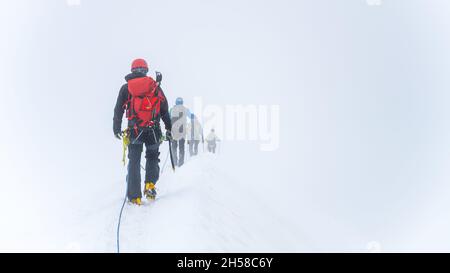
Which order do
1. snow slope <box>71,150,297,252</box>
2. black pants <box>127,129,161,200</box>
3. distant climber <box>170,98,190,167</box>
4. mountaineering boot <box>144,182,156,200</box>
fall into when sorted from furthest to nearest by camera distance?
distant climber <box>170,98,190,167</box> → mountaineering boot <box>144,182,156,200</box> → black pants <box>127,129,161,200</box> → snow slope <box>71,150,297,252</box>

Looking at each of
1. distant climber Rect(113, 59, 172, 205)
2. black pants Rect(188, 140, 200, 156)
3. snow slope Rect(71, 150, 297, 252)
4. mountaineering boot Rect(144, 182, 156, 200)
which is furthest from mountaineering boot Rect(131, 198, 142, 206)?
black pants Rect(188, 140, 200, 156)

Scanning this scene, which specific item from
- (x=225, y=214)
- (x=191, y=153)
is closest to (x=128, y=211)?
(x=225, y=214)

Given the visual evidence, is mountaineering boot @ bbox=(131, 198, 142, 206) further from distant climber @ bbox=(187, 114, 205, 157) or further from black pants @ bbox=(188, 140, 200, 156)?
black pants @ bbox=(188, 140, 200, 156)

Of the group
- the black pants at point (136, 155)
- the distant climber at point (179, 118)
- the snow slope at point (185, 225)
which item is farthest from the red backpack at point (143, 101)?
the distant climber at point (179, 118)

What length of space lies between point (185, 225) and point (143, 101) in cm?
304

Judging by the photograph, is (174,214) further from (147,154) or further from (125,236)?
(147,154)

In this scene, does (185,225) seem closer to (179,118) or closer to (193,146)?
(179,118)

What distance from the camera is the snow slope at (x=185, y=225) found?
21.4 ft

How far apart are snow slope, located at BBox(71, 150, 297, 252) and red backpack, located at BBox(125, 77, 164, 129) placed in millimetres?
1716

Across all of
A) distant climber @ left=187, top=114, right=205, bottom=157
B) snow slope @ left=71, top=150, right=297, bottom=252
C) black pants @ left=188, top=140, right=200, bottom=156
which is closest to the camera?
snow slope @ left=71, top=150, right=297, bottom=252

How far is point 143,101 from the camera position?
8906mm

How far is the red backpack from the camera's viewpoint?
8.72m

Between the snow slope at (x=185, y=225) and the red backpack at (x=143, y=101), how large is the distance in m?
1.72
